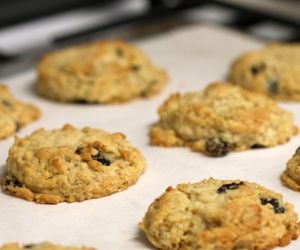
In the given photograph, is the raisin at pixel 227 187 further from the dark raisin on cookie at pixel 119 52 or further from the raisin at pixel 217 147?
the dark raisin on cookie at pixel 119 52

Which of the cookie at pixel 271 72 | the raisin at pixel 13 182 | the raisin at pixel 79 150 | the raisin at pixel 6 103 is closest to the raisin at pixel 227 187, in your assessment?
the raisin at pixel 79 150

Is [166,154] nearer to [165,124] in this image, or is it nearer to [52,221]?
[165,124]

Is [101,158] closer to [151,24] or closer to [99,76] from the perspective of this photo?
[99,76]

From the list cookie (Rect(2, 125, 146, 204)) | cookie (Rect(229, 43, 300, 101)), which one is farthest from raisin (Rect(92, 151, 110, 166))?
cookie (Rect(229, 43, 300, 101))

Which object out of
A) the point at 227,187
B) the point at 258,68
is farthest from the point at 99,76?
the point at 227,187

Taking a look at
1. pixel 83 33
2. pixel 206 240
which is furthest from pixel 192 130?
pixel 83 33

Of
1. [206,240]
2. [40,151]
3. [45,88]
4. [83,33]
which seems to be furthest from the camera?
[83,33]

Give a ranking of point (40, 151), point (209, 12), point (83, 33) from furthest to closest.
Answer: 1. point (209, 12)
2. point (83, 33)
3. point (40, 151)
